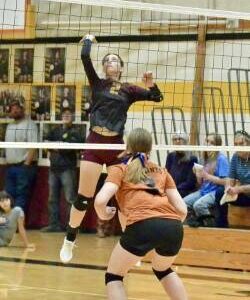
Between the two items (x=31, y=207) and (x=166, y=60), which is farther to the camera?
(x=31, y=207)

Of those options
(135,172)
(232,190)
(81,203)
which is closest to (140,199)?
(135,172)

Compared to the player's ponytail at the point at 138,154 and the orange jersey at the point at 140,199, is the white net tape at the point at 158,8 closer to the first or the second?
the player's ponytail at the point at 138,154

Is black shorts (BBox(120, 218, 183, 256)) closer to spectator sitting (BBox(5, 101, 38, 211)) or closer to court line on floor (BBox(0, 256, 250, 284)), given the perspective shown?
court line on floor (BBox(0, 256, 250, 284))

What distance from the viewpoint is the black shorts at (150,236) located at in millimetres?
5629

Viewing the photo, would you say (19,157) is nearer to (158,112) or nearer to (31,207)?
(31,207)

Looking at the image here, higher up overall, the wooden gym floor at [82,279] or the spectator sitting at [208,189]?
the spectator sitting at [208,189]

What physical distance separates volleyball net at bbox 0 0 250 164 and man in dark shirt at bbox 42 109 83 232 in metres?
0.30

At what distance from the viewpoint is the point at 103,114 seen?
25.2 feet

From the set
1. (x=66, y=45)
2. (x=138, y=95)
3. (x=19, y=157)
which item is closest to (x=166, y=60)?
(x=66, y=45)

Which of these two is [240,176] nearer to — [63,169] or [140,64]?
[140,64]

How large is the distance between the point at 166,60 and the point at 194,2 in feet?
3.50

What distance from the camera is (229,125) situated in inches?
496

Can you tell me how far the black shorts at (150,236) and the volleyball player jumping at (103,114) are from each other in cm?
194

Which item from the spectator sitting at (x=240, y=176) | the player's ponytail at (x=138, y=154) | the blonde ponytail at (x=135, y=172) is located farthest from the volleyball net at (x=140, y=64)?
the blonde ponytail at (x=135, y=172)
